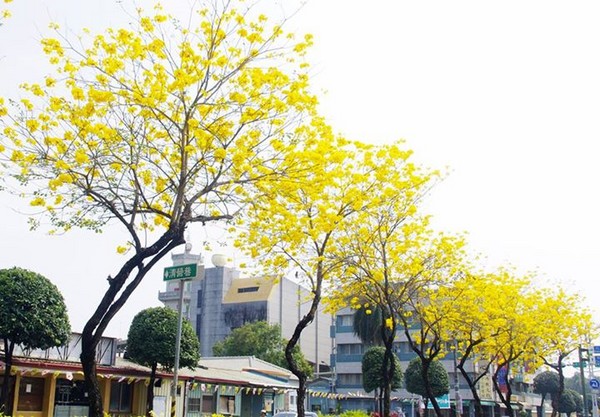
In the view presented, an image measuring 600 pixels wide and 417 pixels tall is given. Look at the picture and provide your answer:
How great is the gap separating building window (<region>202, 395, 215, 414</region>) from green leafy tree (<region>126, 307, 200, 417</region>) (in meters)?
4.44

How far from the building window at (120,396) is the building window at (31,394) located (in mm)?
3179

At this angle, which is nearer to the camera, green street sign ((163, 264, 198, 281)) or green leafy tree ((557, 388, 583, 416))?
green street sign ((163, 264, 198, 281))

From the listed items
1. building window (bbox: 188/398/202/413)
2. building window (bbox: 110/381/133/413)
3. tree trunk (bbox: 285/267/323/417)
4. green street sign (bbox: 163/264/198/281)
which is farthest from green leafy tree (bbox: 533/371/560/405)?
green street sign (bbox: 163/264/198/281)

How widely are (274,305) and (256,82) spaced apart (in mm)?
65622

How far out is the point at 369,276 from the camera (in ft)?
66.0

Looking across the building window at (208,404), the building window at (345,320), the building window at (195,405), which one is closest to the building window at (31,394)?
the building window at (195,405)

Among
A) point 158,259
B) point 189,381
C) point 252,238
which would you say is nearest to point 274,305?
point 189,381

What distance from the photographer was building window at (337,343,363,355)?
66.2m

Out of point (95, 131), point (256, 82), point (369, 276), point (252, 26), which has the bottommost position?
point (369, 276)

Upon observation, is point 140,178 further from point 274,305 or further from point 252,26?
point 274,305

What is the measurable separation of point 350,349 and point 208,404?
3919cm

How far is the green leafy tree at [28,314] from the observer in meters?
17.9

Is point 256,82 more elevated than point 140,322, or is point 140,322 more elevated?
point 256,82

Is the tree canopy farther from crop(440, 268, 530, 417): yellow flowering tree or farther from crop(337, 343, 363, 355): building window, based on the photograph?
crop(337, 343, 363, 355): building window
